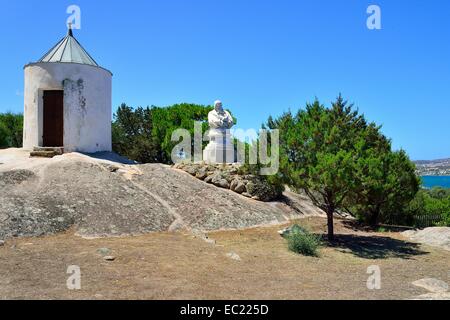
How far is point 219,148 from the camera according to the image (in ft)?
61.8

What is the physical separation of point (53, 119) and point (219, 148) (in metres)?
7.38

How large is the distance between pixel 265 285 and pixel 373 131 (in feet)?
43.9

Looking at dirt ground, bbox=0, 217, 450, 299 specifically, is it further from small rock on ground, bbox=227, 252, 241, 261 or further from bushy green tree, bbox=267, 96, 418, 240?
bushy green tree, bbox=267, 96, 418, 240

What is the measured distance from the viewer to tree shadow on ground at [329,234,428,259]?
12.5m

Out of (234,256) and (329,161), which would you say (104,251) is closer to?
(234,256)

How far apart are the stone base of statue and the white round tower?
4989mm

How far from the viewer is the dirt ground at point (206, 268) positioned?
7.41 m

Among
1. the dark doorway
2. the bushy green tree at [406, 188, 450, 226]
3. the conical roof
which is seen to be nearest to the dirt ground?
the dark doorway

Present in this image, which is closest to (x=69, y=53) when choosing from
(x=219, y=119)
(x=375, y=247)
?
(x=219, y=119)

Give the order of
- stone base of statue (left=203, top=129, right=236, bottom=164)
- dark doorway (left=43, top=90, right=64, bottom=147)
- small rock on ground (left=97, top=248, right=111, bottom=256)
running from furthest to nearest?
1. stone base of statue (left=203, top=129, right=236, bottom=164)
2. dark doorway (left=43, top=90, right=64, bottom=147)
3. small rock on ground (left=97, top=248, right=111, bottom=256)

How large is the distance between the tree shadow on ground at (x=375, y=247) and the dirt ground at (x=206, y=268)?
0.04 m
